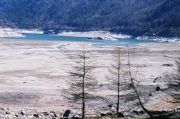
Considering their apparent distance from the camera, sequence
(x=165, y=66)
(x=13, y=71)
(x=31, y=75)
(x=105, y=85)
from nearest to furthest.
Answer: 1. (x=105, y=85)
2. (x=31, y=75)
3. (x=13, y=71)
4. (x=165, y=66)

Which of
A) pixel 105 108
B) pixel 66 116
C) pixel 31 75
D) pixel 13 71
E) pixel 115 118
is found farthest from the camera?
pixel 13 71

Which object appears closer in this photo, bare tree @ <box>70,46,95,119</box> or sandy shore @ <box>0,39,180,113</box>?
bare tree @ <box>70,46,95,119</box>

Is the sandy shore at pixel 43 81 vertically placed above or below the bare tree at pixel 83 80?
below

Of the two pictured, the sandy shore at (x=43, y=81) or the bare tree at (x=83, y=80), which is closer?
the bare tree at (x=83, y=80)

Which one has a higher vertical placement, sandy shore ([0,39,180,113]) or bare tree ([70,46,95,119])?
bare tree ([70,46,95,119])

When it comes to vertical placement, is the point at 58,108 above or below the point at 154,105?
below

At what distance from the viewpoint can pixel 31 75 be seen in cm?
6738

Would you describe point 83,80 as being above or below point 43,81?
above

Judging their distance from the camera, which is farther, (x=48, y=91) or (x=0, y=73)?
(x=0, y=73)

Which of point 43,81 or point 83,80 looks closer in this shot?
point 83,80

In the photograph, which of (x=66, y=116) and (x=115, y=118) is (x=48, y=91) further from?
(x=115, y=118)

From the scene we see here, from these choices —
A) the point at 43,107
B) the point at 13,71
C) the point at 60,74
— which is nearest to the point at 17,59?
the point at 13,71

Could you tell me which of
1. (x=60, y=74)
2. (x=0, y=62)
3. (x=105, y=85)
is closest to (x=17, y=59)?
(x=0, y=62)

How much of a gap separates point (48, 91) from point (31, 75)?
1534 cm
